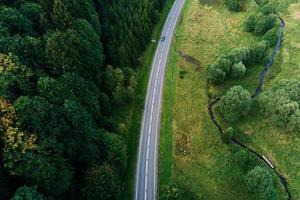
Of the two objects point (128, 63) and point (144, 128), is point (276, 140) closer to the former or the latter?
point (144, 128)

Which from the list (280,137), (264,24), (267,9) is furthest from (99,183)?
(267,9)

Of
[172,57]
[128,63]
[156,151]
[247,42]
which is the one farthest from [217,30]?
[156,151]

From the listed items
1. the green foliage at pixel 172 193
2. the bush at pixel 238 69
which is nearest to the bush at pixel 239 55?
the bush at pixel 238 69

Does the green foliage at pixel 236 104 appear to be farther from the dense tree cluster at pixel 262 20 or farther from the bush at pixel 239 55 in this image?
the dense tree cluster at pixel 262 20

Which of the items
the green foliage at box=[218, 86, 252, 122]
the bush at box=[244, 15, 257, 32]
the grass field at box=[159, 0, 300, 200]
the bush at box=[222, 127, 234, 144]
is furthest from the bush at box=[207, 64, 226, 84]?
the bush at box=[244, 15, 257, 32]

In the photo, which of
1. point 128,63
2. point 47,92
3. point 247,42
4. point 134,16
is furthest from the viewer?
point 247,42

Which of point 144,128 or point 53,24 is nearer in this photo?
point 53,24
